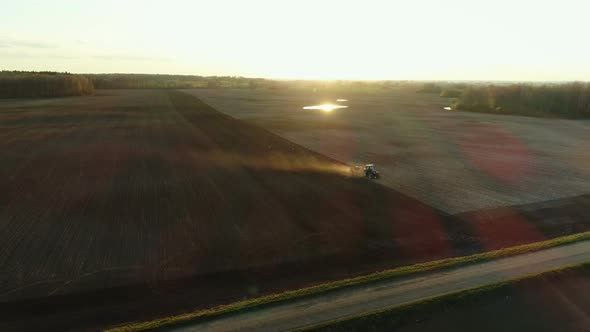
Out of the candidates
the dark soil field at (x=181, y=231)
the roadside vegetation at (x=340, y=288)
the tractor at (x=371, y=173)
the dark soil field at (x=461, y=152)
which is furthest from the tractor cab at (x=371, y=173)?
the roadside vegetation at (x=340, y=288)

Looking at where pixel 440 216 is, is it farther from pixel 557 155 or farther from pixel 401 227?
pixel 557 155

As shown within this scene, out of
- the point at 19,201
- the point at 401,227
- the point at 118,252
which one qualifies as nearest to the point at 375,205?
the point at 401,227

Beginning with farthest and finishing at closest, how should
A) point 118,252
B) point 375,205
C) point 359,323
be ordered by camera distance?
point 375,205, point 118,252, point 359,323

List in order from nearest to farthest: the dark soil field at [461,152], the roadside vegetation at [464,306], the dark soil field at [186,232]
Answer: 1. the roadside vegetation at [464,306]
2. the dark soil field at [186,232]
3. the dark soil field at [461,152]

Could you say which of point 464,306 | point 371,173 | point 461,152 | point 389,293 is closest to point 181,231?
point 389,293

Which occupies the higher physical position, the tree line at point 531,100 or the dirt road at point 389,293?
the tree line at point 531,100

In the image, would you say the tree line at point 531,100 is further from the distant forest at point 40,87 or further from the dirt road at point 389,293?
the distant forest at point 40,87
